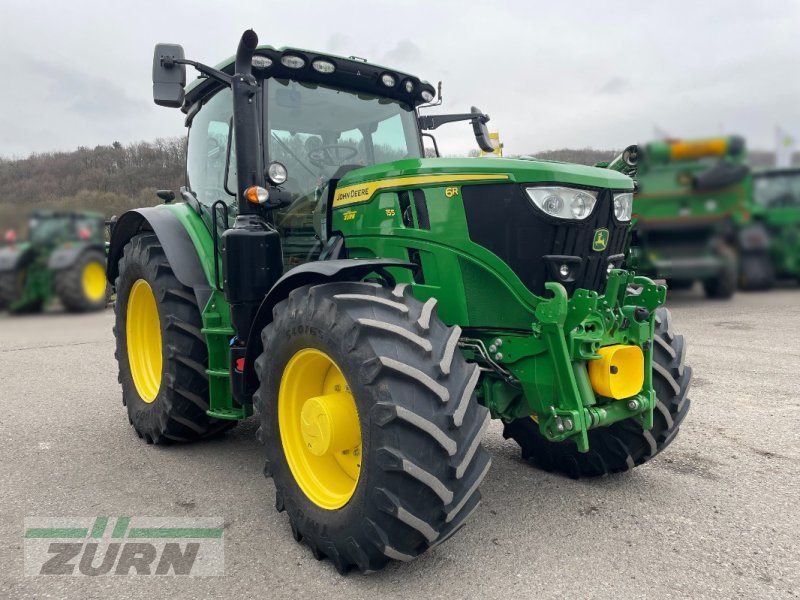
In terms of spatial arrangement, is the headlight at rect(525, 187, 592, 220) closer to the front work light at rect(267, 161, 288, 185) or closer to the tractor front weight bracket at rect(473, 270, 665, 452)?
the tractor front weight bracket at rect(473, 270, 665, 452)

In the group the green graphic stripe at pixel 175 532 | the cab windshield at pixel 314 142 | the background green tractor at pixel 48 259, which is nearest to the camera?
the green graphic stripe at pixel 175 532

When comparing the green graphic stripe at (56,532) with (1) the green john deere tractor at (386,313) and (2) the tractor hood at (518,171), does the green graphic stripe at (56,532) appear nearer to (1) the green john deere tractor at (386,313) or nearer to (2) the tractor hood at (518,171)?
(1) the green john deere tractor at (386,313)

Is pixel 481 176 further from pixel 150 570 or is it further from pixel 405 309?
pixel 150 570

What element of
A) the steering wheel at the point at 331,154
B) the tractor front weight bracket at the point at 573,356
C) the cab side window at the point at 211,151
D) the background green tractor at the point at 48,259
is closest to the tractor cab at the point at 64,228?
the background green tractor at the point at 48,259

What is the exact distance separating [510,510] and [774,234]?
1.72 metres

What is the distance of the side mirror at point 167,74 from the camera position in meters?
2.98

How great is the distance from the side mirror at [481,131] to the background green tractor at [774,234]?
2.13 metres

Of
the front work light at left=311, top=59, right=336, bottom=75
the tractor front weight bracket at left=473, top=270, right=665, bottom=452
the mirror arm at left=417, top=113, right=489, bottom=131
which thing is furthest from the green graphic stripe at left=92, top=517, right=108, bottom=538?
the mirror arm at left=417, top=113, right=489, bottom=131

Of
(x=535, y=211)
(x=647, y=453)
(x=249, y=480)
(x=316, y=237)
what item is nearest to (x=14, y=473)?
(x=249, y=480)

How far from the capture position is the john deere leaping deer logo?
2869 millimetres

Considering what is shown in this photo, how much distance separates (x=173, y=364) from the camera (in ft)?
12.5

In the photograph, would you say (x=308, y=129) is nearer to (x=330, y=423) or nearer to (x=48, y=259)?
(x=330, y=423)

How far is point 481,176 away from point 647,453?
1764 mm

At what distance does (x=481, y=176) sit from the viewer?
2.74m
